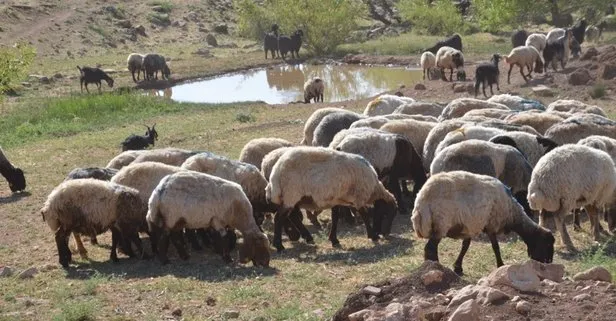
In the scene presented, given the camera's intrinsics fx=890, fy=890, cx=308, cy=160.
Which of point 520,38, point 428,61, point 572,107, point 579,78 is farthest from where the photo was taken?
point 520,38

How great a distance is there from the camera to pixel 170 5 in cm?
5806

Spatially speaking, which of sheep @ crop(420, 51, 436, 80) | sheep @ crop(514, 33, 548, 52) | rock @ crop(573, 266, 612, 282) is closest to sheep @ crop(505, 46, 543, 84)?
sheep @ crop(514, 33, 548, 52)

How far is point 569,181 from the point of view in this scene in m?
11.1

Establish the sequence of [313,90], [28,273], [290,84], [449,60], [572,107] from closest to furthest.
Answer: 1. [28,273]
2. [572,107]
3. [313,90]
4. [449,60]
5. [290,84]

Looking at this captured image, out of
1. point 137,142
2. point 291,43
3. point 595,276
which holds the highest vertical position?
point 291,43

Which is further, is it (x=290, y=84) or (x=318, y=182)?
(x=290, y=84)

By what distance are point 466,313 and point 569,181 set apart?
4.96 metres

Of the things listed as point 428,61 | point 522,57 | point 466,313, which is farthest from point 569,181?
point 428,61

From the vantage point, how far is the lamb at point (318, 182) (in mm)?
12148

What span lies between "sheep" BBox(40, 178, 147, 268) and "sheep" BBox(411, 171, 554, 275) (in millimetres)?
4109

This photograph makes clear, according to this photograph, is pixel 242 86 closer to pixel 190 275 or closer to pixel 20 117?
pixel 20 117

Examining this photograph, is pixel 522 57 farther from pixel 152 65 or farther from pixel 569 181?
pixel 569 181

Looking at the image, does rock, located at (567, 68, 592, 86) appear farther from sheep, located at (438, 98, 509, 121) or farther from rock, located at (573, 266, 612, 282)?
rock, located at (573, 266, 612, 282)

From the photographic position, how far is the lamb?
12148mm
